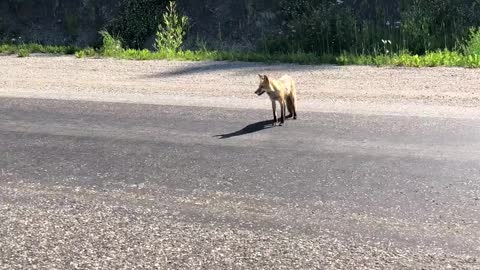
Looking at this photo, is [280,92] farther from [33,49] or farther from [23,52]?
[33,49]

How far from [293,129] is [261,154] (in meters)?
1.06

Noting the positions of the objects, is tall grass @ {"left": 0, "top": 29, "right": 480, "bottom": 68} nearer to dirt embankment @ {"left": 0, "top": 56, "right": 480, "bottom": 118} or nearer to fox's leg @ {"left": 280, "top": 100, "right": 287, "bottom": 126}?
dirt embankment @ {"left": 0, "top": 56, "right": 480, "bottom": 118}

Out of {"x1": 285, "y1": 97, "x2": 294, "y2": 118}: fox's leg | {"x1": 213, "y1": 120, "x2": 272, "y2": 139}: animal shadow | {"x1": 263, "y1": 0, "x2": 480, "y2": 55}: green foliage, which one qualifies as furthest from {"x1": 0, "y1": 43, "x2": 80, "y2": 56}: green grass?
{"x1": 213, "y1": 120, "x2": 272, "y2": 139}: animal shadow

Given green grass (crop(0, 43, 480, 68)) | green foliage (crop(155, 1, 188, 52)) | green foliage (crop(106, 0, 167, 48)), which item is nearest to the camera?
green grass (crop(0, 43, 480, 68))

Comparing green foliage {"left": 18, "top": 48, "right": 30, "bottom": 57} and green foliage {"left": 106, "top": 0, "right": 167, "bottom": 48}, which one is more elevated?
green foliage {"left": 106, "top": 0, "right": 167, "bottom": 48}

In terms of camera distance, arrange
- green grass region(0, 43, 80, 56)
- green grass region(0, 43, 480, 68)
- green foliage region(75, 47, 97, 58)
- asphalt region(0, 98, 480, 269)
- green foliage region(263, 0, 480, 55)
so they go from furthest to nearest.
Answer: green grass region(0, 43, 80, 56) < green foliage region(75, 47, 97, 58) < green foliage region(263, 0, 480, 55) < green grass region(0, 43, 480, 68) < asphalt region(0, 98, 480, 269)

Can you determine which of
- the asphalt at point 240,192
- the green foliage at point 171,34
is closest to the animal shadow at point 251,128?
the asphalt at point 240,192

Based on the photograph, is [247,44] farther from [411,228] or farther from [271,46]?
[411,228]

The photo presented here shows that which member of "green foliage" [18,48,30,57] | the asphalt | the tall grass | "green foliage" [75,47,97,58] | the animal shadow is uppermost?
"green foliage" [18,48,30,57]

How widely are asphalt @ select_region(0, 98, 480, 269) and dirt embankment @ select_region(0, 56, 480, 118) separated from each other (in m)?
0.81

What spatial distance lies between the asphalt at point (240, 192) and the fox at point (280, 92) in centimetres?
19

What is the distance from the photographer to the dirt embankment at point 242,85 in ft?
30.5

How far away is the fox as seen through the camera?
8367mm

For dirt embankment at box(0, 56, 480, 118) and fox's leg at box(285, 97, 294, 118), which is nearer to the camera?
fox's leg at box(285, 97, 294, 118)
